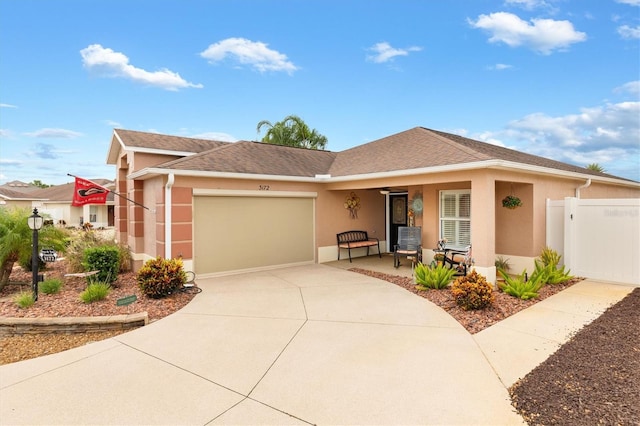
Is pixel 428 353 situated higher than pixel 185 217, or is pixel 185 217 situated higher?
pixel 185 217

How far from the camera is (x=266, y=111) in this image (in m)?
24.2

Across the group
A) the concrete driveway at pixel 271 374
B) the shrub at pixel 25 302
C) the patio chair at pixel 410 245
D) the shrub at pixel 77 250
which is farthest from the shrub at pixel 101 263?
the patio chair at pixel 410 245

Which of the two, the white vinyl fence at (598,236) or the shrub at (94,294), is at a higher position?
the white vinyl fence at (598,236)

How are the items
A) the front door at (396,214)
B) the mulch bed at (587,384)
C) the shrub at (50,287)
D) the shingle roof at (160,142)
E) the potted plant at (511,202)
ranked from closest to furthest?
the mulch bed at (587,384) → the shrub at (50,287) → the potted plant at (511,202) → the shingle roof at (160,142) → the front door at (396,214)

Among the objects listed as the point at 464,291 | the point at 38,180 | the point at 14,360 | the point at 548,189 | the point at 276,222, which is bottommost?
the point at 14,360

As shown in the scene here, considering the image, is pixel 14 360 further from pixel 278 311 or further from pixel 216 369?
pixel 278 311

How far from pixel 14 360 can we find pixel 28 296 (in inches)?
116

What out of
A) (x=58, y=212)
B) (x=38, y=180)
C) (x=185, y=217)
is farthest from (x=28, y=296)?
(x=38, y=180)

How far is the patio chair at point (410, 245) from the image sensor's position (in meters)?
10.4

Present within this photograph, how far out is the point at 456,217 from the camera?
33.9 ft

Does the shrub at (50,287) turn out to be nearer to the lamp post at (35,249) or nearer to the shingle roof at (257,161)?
the lamp post at (35,249)

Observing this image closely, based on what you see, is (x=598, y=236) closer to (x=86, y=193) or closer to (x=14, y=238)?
(x=86, y=193)

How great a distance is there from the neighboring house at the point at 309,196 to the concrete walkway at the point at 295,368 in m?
2.87

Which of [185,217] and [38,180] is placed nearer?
[185,217]
